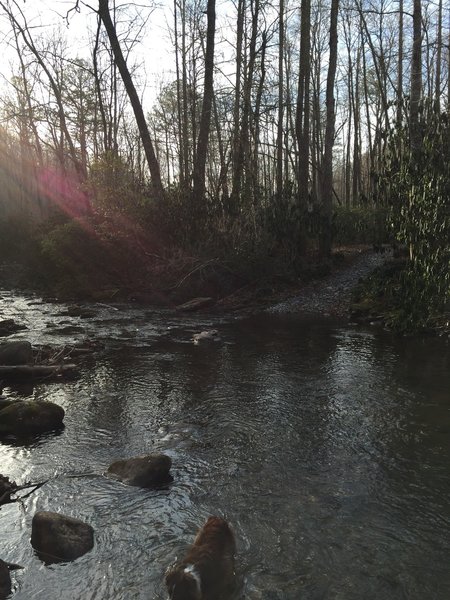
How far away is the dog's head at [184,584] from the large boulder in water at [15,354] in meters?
5.65

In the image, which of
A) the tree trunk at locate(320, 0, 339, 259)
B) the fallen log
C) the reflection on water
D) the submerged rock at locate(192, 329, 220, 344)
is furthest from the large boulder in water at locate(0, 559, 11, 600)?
the tree trunk at locate(320, 0, 339, 259)

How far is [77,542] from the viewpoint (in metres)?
3.43

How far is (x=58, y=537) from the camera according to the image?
11.1ft

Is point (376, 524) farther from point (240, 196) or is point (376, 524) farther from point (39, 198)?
point (39, 198)

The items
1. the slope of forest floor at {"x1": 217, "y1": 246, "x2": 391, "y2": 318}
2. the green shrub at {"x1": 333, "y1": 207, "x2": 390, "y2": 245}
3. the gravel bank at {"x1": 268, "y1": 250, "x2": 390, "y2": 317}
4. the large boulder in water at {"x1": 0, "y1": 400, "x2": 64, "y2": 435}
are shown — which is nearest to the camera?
the large boulder in water at {"x1": 0, "y1": 400, "x2": 64, "y2": 435}

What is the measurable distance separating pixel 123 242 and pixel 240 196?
14.6 feet

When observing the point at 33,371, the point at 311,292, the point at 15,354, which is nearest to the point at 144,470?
the point at 33,371

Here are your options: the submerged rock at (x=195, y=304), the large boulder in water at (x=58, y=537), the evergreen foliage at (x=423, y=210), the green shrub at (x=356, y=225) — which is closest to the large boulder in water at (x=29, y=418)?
the large boulder in water at (x=58, y=537)

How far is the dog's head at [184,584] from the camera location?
2.90 meters

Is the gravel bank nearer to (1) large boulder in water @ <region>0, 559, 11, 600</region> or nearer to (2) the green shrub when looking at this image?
(2) the green shrub

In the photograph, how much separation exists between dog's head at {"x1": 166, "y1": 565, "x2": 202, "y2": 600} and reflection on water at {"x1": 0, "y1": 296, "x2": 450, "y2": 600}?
0.12 metres

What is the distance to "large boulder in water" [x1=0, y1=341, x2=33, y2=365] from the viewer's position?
7.79 meters

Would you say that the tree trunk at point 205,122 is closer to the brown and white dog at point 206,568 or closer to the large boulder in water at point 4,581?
the brown and white dog at point 206,568

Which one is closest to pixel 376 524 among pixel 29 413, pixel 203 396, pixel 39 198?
pixel 203 396
